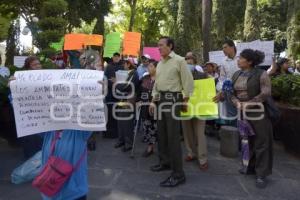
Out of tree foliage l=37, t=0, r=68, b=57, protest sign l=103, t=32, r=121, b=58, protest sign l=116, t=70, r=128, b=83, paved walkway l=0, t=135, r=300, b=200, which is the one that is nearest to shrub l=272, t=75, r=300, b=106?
paved walkway l=0, t=135, r=300, b=200

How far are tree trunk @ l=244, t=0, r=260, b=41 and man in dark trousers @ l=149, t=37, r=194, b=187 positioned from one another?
20.7 m

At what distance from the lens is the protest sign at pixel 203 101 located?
21.0 ft

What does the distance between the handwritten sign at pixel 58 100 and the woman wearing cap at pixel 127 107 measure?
383 cm

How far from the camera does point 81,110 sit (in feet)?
11.3

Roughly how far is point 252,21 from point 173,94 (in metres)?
21.4

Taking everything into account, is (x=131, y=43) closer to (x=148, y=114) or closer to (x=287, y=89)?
(x=148, y=114)

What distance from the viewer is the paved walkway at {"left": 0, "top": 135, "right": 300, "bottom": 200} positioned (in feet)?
17.3

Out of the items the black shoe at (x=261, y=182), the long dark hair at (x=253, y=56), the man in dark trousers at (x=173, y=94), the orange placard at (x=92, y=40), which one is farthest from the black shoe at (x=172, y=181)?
the orange placard at (x=92, y=40)

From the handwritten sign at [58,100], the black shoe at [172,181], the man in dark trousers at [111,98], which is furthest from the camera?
the man in dark trousers at [111,98]

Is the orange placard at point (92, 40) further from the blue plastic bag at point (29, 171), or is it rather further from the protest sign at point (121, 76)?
the blue plastic bag at point (29, 171)

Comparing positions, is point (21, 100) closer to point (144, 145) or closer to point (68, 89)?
point (68, 89)

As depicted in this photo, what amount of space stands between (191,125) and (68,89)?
364cm

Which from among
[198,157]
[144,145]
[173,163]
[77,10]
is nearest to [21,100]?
[173,163]

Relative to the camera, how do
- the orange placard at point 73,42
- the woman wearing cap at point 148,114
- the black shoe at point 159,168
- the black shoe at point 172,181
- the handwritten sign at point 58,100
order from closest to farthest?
the handwritten sign at point 58,100 < the black shoe at point 172,181 < the black shoe at point 159,168 < the woman wearing cap at point 148,114 < the orange placard at point 73,42
